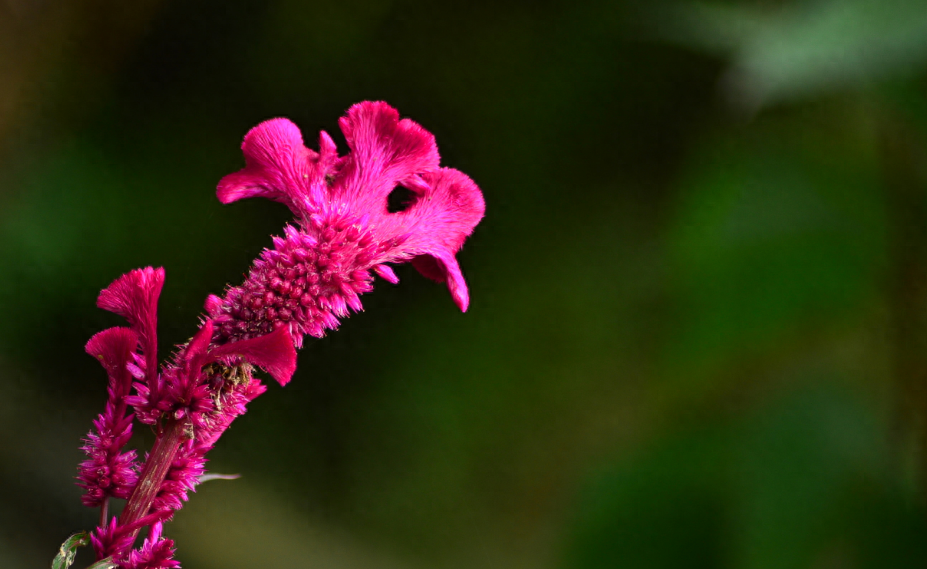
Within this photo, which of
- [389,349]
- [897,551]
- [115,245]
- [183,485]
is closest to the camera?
[183,485]

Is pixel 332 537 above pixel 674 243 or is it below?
below

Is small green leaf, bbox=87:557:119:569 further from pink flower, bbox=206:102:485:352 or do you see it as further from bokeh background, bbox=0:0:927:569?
bokeh background, bbox=0:0:927:569

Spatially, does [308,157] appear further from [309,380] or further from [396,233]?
[309,380]

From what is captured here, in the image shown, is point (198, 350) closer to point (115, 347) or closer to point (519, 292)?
point (115, 347)

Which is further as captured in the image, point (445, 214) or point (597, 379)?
point (597, 379)

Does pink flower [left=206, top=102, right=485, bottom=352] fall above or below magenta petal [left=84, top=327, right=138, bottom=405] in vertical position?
above

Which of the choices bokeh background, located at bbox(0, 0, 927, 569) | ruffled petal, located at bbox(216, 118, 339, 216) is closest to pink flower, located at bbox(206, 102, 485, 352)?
ruffled petal, located at bbox(216, 118, 339, 216)

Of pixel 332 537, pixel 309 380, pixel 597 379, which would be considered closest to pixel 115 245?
pixel 309 380

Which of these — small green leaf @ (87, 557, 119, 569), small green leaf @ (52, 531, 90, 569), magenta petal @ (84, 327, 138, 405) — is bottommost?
small green leaf @ (52, 531, 90, 569)
